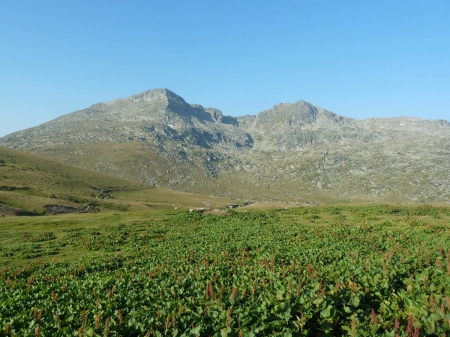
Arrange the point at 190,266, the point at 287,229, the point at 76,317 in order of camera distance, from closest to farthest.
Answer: the point at 76,317 → the point at 190,266 → the point at 287,229

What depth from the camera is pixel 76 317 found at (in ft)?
42.1

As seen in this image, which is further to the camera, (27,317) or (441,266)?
(441,266)

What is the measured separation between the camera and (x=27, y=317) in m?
12.9

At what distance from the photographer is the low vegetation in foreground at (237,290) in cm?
1043

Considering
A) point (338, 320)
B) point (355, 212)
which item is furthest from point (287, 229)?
point (338, 320)

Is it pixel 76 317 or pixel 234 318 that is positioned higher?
pixel 234 318

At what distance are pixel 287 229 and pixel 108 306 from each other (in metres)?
32.0

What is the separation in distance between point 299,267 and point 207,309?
1008 centimetres

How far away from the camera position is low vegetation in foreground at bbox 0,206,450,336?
34.2 ft

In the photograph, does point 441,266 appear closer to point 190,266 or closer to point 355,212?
point 190,266

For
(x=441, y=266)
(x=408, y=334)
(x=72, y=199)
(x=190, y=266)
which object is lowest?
(x=72, y=199)

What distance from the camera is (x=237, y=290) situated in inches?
590

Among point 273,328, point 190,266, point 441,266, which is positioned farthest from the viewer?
point 190,266

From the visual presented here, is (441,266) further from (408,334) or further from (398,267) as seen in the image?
(408,334)
